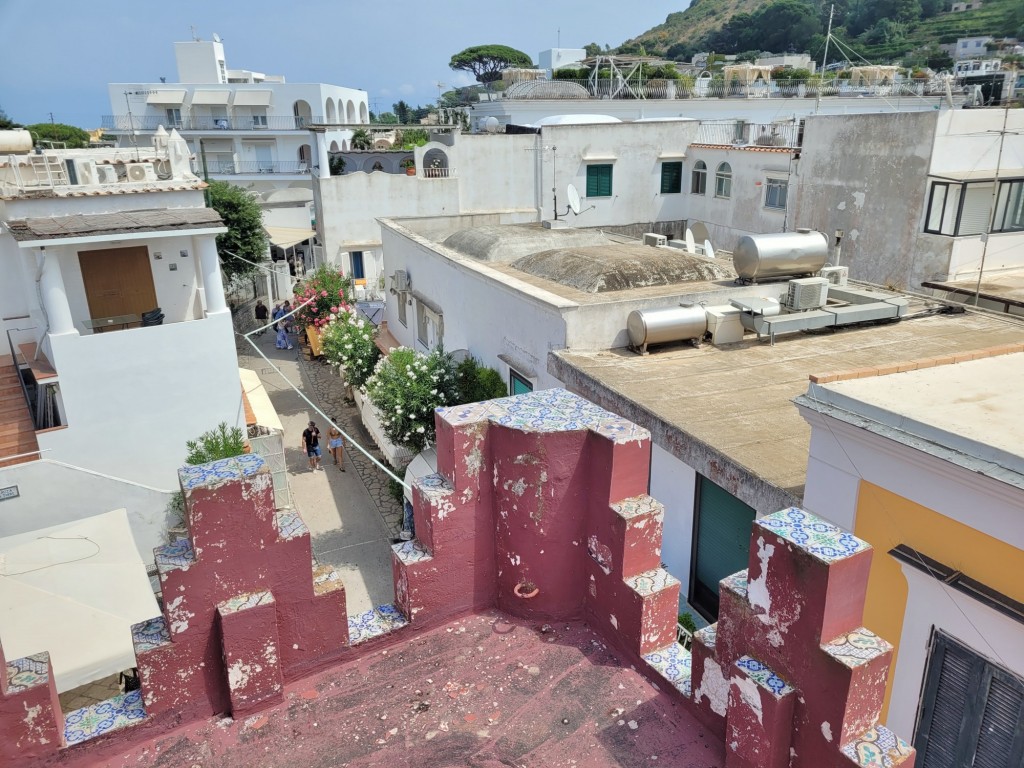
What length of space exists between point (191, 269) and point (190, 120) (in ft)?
136

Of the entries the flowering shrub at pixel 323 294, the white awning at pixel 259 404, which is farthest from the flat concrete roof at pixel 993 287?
the flowering shrub at pixel 323 294

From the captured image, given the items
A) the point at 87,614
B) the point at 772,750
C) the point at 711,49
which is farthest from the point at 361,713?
the point at 711,49

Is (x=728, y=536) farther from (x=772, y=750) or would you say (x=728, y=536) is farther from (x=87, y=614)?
(x=87, y=614)

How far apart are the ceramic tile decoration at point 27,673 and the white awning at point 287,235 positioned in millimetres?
35537

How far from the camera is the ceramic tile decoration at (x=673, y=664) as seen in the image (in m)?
4.55

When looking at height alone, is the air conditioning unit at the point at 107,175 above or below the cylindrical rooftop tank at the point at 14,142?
below

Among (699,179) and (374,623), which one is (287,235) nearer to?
(699,179)

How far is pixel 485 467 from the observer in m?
5.14

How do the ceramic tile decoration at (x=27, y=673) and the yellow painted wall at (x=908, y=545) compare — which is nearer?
the ceramic tile decoration at (x=27, y=673)

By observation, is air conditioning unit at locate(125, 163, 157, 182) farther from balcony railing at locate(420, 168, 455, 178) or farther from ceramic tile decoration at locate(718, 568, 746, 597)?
ceramic tile decoration at locate(718, 568, 746, 597)

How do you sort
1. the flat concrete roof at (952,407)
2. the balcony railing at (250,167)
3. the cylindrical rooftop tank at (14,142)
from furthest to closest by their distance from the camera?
the balcony railing at (250,167) → the cylindrical rooftop tank at (14,142) → the flat concrete roof at (952,407)

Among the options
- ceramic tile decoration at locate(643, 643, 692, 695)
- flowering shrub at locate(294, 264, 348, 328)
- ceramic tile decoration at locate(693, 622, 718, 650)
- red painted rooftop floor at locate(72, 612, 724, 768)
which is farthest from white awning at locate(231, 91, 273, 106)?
ceramic tile decoration at locate(693, 622, 718, 650)

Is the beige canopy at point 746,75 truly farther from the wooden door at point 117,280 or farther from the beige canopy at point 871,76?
the wooden door at point 117,280

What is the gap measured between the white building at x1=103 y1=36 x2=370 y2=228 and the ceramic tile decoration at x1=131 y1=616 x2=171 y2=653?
52893 mm
